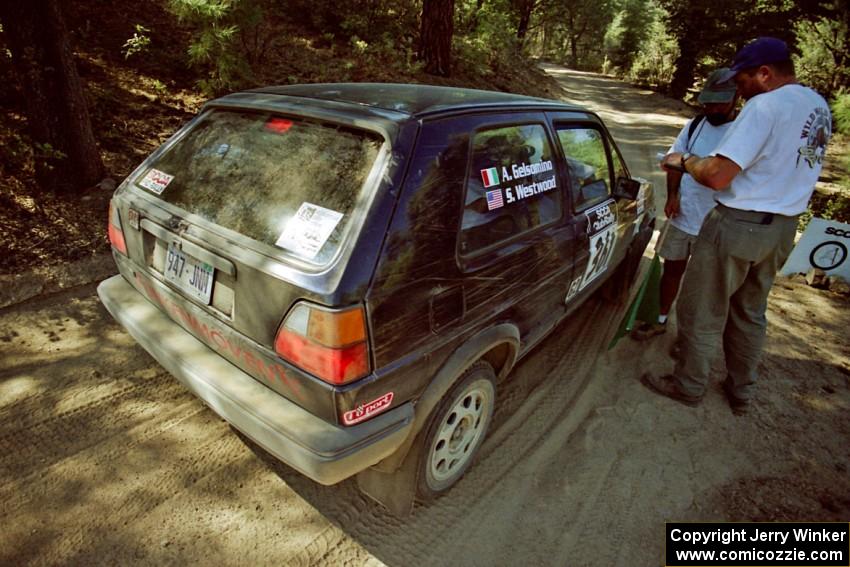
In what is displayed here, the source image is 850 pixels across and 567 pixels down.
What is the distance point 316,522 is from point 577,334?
8.48 ft

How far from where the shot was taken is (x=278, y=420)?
1.80 metres

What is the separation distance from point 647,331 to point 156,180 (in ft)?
12.5

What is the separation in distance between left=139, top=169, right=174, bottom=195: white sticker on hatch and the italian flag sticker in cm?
155

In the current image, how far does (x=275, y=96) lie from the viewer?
2.30 metres

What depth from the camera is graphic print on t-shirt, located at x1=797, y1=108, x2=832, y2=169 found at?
8.46ft

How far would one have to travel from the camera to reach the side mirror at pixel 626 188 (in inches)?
132

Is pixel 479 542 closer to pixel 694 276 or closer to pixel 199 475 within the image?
pixel 199 475

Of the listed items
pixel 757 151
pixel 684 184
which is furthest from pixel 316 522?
pixel 684 184

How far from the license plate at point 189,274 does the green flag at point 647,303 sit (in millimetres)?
2954

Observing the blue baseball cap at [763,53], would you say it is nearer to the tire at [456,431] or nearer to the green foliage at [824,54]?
the tire at [456,431]

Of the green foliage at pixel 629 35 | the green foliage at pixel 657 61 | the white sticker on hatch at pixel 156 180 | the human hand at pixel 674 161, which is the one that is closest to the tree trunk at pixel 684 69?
the green foliage at pixel 657 61

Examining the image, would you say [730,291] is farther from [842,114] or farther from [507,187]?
[842,114]

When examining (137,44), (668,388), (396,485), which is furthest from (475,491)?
(137,44)

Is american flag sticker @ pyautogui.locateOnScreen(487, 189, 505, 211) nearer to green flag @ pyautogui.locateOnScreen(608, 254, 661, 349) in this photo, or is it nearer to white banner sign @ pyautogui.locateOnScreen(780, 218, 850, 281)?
green flag @ pyautogui.locateOnScreen(608, 254, 661, 349)
